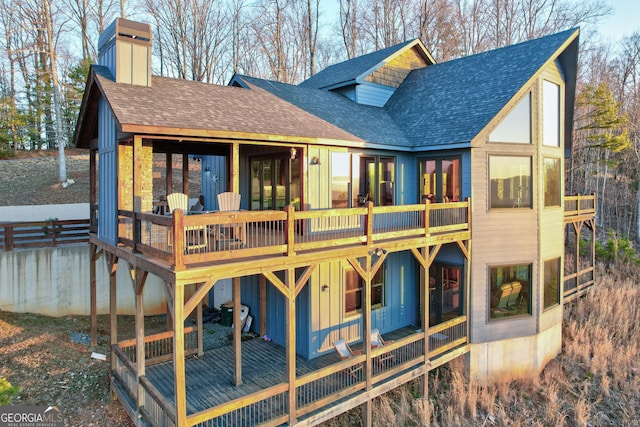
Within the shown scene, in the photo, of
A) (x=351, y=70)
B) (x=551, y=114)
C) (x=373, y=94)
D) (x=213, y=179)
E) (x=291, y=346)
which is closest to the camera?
(x=291, y=346)

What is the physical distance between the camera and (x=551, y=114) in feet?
41.5

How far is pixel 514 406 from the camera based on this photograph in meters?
10.5

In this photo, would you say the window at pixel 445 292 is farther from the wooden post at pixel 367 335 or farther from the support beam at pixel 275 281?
the support beam at pixel 275 281

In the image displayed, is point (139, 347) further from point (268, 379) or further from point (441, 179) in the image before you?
point (441, 179)

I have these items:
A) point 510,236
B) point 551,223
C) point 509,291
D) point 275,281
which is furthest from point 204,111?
point 551,223

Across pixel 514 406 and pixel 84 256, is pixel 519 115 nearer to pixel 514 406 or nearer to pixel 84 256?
pixel 514 406

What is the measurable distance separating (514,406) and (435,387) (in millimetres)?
2035

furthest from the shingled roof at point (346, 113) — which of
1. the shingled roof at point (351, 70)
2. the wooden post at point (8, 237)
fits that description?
the wooden post at point (8, 237)

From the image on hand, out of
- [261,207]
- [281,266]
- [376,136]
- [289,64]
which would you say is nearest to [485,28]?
[289,64]

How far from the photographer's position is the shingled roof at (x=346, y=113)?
12047mm

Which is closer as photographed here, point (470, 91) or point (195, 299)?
point (195, 299)

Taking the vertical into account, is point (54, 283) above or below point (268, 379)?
above

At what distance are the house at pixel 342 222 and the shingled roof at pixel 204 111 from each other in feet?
0.17

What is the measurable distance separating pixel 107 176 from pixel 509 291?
36.5 ft
